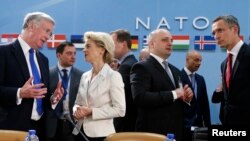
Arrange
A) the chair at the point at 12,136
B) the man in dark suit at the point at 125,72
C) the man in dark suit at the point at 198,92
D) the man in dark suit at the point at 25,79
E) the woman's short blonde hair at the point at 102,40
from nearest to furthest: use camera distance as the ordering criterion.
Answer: the chair at the point at 12,136
the man in dark suit at the point at 25,79
the woman's short blonde hair at the point at 102,40
the man in dark suit at the point at 125,72
the man in dark suit at the point at 198,92

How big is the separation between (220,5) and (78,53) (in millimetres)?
1816

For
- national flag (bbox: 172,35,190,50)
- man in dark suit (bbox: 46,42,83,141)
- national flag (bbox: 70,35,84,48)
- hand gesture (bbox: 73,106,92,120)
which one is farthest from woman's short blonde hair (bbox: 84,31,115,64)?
national flag (bbox: 70,35,84,48)

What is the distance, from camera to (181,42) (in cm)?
511

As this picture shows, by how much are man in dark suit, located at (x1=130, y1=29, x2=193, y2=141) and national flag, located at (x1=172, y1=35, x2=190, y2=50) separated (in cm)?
178

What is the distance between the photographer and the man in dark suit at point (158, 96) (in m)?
3.18

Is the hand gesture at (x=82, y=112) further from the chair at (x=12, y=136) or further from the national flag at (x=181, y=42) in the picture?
the national flag at (x=181, y=42)

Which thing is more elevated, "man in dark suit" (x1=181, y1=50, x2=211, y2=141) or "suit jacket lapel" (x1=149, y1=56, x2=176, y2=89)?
"suit jacket lapel" (x1=149, y1=56, x2=176, y2=89)

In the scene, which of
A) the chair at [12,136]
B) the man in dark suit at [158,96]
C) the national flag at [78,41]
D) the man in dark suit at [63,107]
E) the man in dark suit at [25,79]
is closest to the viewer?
the chair at [12,136]

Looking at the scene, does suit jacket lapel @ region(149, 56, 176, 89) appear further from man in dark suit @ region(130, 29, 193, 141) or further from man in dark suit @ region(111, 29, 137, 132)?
man in dark suit @ region(111, 29, 137, 132)

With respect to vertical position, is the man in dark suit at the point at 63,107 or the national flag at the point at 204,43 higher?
the national flag at the point at 204,43

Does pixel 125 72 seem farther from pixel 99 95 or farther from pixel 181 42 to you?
pixel 181 42

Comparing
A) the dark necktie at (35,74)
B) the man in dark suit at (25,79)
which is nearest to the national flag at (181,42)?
the man in dark suit at (25,79)

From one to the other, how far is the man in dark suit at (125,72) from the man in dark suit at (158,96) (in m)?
0.34

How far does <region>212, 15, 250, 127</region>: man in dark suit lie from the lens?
325 cm
